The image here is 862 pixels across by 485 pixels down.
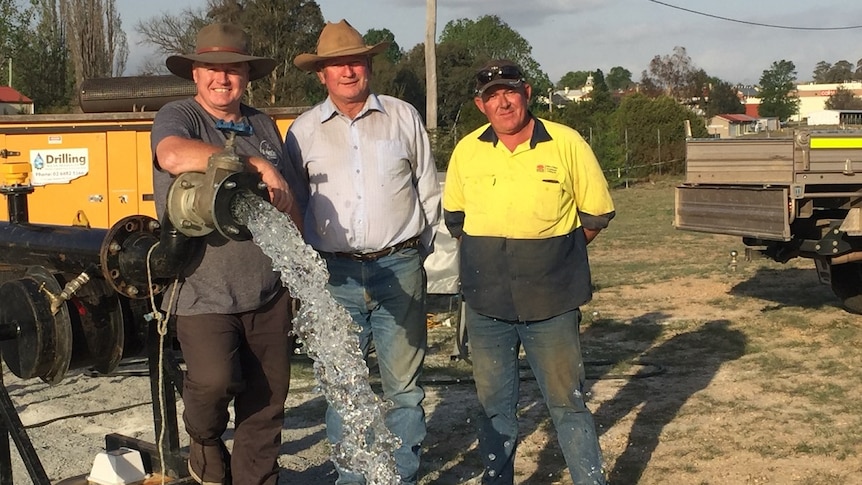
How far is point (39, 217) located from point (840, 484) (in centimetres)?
641

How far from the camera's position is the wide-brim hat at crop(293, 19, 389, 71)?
13.4 feet

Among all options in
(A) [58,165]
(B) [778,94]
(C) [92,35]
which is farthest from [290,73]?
(B) [778,94]

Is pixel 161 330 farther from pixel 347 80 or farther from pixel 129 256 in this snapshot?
pixel 347 80

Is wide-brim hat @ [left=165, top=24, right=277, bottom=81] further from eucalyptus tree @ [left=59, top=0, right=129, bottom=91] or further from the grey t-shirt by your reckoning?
eucalyptus tree @ [left=59, top=0, right=129, bottom=91]

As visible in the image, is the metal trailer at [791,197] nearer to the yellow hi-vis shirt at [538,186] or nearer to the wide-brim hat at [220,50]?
the yellow hi-vis shirt at [538,186]

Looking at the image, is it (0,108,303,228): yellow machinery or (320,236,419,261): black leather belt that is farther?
(0,108,303,228): yellow machinery

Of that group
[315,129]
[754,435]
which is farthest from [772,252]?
[315,129]

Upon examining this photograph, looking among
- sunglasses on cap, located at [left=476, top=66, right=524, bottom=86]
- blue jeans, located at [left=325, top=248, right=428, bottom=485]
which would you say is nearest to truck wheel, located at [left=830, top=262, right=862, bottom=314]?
sunglasses on cap, located at [left=476, top=66, right=524, bottom=86]

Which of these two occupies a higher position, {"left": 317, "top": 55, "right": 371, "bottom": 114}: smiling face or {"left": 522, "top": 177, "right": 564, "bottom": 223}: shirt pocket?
{"left": 317, "top": 55, "right": 371, "bottom": 114}: smiling face

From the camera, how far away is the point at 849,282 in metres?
8.92

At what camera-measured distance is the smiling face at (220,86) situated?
363 cm

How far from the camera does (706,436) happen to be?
18.3ft

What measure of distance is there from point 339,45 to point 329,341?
4.11 ft

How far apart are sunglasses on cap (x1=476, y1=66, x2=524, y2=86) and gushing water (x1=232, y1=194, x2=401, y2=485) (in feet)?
3.77
